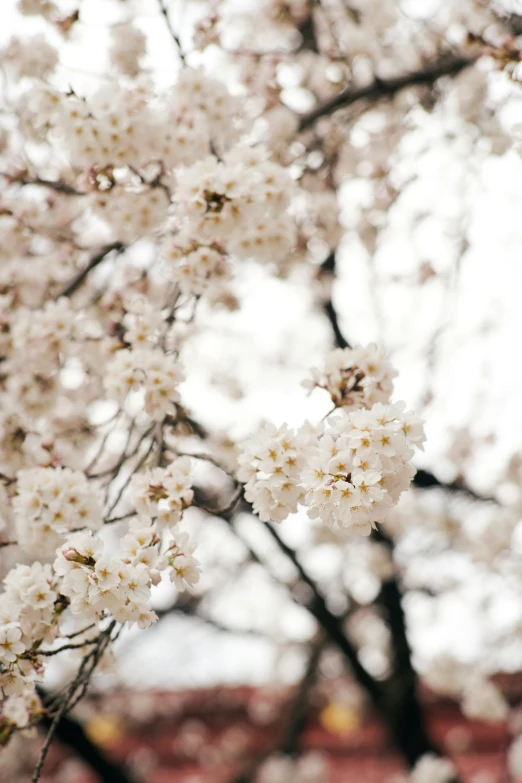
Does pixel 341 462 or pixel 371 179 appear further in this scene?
pixel 371 179

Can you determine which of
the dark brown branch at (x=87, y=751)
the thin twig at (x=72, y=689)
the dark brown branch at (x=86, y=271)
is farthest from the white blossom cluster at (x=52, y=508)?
the dark brown branch at (x=87, y=751)

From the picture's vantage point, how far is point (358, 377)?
2135 mm

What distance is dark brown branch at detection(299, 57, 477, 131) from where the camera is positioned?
3531 mm

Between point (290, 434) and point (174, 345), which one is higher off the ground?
point (290, 434)

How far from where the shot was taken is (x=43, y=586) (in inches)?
76.0

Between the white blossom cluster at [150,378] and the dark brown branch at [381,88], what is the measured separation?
73.0 inches

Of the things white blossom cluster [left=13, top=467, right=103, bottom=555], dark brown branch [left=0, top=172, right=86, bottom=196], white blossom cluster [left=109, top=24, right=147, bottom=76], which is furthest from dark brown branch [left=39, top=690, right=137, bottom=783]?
white blossom cluster [left=109, top=24, right=147, bottom=76]

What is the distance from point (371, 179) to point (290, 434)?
3.10 m

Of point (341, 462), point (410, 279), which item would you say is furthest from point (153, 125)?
point (410, 279)

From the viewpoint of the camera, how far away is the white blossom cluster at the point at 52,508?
222cm

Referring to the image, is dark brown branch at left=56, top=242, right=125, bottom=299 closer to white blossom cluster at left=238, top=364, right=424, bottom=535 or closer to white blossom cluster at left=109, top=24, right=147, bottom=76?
white blossom cluster at left=109, top=24, right=147, bottom=76

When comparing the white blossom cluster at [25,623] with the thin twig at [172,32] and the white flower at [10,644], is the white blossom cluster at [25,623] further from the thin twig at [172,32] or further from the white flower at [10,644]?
the thin twig at [172,32]

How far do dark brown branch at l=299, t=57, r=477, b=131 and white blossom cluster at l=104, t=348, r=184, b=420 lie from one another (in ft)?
6.08

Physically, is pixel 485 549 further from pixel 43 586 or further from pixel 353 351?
pixel 43 586
